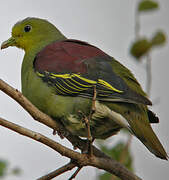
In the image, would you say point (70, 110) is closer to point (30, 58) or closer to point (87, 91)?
point (87, 91)

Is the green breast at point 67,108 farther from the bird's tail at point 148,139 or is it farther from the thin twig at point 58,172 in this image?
the thin twig at point 58,172

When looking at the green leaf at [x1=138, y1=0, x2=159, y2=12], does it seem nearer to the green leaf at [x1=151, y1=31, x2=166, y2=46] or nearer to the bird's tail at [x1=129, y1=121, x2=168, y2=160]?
the green leaf at [x1=151, y1=31, x2=166, y2=46]

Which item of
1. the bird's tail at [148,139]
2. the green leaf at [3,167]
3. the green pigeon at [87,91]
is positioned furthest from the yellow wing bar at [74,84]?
the green leaf at [3,167]

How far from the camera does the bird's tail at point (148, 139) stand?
359 centimetres

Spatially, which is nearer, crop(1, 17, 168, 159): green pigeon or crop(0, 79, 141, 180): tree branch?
crop(0, 79, 141, 180): tree branch

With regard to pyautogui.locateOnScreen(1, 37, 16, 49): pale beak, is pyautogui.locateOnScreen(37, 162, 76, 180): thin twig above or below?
below

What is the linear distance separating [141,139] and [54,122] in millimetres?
898

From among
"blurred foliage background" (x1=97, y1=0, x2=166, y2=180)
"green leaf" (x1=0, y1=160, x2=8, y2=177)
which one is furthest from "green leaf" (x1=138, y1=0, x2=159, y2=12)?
"green leaf" (x1=0, y1=160, x2=8, y2=177)

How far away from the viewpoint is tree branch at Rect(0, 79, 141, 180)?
3135 millimetres

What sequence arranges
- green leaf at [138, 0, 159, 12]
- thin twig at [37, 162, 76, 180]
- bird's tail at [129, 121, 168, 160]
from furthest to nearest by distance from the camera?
green leaf at [138, 0, 159, 12] < bird's tail at [129, 121, 168, 160] < thin twig at [37, 162, 76, 180]

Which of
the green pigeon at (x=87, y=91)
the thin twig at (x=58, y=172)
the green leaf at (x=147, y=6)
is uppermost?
the green leaf at (x=147, y=6)

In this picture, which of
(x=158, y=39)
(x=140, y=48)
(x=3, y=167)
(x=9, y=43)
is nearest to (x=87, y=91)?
(x=140, y=48)

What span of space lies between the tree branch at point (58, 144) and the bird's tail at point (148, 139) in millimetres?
339

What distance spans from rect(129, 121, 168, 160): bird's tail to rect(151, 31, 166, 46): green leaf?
936 mm
